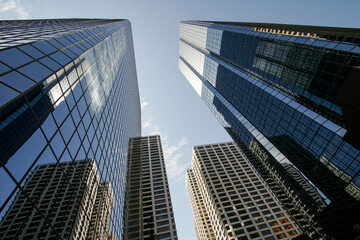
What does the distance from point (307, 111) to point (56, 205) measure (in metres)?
43.7

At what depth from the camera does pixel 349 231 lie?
1293 inches

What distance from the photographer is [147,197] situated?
67.2 m

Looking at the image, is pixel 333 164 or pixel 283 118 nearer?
pixel 333 164

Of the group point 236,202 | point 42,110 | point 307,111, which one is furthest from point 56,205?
point 236,202

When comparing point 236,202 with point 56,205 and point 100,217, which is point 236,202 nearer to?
point 100,217

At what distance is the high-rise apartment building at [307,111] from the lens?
30.9 meters

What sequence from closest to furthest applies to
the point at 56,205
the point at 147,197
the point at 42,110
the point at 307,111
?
the point at 42,110 < the point at 56,205 < the point at 307,111 < the point at 147,197

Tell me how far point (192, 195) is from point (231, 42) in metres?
97.1

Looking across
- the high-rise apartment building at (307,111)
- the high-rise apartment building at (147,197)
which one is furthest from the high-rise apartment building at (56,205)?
the high-rise apartment building at (147,197)

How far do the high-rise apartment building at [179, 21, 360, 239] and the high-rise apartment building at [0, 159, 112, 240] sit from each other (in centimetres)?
2480

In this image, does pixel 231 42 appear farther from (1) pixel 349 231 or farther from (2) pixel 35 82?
(2) pixel 35 82

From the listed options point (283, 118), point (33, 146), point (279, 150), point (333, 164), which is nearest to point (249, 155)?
point (279, 150)

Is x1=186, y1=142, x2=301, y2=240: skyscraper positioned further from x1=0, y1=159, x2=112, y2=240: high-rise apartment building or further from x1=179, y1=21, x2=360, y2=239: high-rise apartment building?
x1=0, y1=159, x2=112, y2=240: high-rise apartment building

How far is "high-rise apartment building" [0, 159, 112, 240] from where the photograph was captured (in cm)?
846
